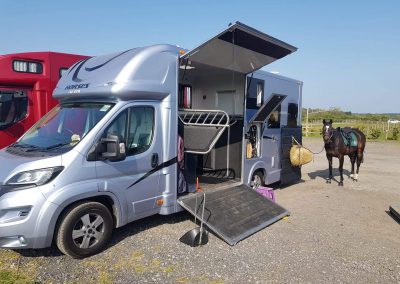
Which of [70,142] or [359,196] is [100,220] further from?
[359,196]

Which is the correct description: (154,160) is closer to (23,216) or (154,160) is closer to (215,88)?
(23,216)

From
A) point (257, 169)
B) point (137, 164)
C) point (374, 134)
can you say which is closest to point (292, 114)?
point (257, 169)

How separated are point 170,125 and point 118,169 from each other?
3.71 ft

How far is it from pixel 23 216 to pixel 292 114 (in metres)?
7.11

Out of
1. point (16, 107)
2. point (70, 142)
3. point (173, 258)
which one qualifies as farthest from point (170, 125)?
point (16, 107)

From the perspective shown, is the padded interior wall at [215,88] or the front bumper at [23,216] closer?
the front bumper at [23,216]

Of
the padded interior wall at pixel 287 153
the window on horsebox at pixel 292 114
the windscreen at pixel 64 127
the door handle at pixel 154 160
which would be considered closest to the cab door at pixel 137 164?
the door handle at pixel 154 160

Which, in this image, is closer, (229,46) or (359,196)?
(229,46)

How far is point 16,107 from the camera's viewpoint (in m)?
7.38

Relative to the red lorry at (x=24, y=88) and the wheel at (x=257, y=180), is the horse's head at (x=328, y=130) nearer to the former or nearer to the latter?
the wheel at (x=257, y=180)

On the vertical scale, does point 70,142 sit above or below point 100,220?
above

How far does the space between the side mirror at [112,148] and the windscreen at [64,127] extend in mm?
312

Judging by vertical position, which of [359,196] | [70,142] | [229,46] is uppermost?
[229,46]

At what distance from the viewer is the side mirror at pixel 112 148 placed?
4434 millimetres
